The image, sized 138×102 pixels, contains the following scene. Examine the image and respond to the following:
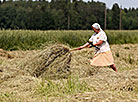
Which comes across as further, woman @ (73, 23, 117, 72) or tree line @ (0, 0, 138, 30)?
tree line @ (0, 0, 138, 30)

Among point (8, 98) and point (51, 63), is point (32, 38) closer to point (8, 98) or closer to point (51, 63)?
point (51, 63)

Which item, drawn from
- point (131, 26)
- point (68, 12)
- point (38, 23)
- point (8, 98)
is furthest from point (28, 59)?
point (131, 26)

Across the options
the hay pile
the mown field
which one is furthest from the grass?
the hay pile

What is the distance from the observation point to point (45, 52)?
25.3 feet

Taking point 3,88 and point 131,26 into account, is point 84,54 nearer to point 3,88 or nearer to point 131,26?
point 3,88

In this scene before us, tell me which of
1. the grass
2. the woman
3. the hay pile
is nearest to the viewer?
the grass

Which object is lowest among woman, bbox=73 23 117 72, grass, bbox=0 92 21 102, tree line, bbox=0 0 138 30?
grass, bbox=0 92 21 102

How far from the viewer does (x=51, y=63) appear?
7.61 metres

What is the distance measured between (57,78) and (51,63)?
506 millimetres

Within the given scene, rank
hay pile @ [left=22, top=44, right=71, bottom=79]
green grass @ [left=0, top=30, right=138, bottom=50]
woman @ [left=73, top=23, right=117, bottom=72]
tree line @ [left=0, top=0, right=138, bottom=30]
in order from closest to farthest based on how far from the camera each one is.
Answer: hay pile @ [left=22, top=44, right=71, bottom=79] → woman @ [left=73, top=23, right=117, bottom=72] → green grass @ [left=0, top=30, right=138, bottom=50] → tree line @ [left=0, top=0, right=138, bottom=30]

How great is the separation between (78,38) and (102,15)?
45645 millimetres

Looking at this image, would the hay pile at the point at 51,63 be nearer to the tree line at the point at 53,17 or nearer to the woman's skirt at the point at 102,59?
the woman's skirt at the point at 102,59

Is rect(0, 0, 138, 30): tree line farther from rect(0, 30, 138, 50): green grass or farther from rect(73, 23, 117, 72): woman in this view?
rect(73, 23, 117, 72): woman

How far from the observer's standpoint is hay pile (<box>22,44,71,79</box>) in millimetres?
7438
